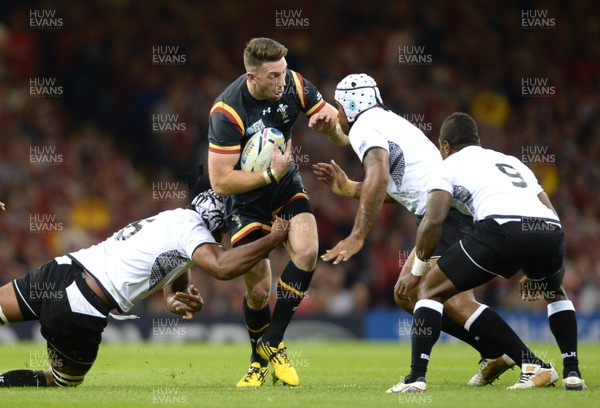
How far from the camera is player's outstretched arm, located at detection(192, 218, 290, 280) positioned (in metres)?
7.75

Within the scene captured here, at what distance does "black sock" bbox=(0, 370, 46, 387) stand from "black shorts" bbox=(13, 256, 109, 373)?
37 cm

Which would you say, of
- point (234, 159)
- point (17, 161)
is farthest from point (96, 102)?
point (234, 159)

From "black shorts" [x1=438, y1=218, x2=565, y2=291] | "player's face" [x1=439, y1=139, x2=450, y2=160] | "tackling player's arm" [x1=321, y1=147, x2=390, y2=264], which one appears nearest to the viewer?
"black shorts" [x1=438, y1=218, x2=565, y2=291]

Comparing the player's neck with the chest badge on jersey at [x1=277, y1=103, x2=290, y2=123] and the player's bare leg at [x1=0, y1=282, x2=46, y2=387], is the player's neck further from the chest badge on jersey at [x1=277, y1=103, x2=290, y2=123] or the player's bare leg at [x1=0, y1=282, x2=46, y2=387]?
the player's bare leg at [x1=0, y1=282, x2=46, y2=387]

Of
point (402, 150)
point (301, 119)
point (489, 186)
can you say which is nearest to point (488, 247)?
point (489, 186)

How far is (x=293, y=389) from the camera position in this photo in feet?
26.5

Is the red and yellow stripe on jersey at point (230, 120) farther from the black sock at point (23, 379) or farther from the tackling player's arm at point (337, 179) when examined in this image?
the black sock at point (23, 379)

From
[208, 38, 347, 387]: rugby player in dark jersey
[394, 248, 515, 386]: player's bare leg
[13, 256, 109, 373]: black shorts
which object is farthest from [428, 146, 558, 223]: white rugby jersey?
[13, 256, 109, 373]: black shorts

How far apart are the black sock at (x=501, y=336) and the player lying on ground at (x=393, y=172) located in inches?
4.2

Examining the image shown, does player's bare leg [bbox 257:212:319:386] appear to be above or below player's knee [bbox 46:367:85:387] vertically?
above

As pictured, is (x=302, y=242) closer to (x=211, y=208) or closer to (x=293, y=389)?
(x=211, y=208)

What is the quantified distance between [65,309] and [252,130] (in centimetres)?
222

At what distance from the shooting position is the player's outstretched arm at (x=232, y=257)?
7.75 meters

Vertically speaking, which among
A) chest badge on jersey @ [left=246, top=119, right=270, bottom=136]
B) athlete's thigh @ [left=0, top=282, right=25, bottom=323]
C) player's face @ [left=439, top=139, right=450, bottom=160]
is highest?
chest badge on jersey @ [left=246, top=119, right=270, bottom=136]
